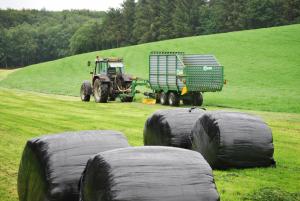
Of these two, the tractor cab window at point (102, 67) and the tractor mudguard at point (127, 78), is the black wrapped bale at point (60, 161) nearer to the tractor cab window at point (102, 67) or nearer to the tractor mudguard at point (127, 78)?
the tractor mudguard at point (127, 78)

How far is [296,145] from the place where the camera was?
46.1ft

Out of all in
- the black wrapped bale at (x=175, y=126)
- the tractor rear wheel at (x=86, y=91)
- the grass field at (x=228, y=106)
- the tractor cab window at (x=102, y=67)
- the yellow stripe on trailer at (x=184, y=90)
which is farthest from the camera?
the tractor rear wheel at (x=86, y=91)

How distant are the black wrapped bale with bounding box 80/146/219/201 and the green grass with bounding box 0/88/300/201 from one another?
3.06 metres

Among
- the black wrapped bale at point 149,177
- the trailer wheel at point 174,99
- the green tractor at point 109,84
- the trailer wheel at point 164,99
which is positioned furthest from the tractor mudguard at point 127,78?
the black wrapped bale at point 149,177

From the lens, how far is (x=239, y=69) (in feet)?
157

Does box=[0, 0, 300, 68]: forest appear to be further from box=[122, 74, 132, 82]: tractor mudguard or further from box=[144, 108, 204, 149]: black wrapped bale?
box=[144, 108, 204, 149]: black wrapped bale

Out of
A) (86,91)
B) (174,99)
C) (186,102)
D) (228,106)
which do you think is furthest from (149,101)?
(228,106)

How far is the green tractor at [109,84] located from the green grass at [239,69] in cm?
463

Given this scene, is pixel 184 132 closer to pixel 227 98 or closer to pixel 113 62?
pixel 113 62

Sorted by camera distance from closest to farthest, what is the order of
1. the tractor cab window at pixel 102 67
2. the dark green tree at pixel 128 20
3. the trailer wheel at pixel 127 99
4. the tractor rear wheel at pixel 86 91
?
the trailer wheel at pixel 127 99 < the tractor cab window at pixel 102 67 < the tractor rear wheel at pixel 86 91 < the dark green tree at pixel 128 20

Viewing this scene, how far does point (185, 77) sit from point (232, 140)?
1621 cm

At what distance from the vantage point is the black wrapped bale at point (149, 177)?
5.04 meters

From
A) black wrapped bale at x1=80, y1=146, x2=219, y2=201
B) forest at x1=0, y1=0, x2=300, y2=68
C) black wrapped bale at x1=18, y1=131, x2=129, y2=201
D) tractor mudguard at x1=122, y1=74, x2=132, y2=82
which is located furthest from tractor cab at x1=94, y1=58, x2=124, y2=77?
forest at x1=0, y1=0, x2=300, y2=68

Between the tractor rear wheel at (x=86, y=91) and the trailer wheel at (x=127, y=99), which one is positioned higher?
the tractor rear wheel at (x=86, y=91)
